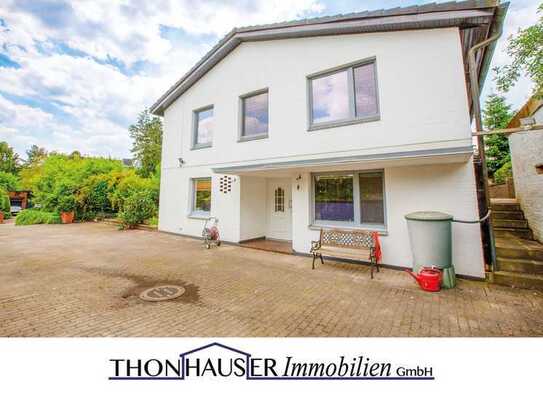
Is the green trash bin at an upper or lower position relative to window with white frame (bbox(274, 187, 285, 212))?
lower

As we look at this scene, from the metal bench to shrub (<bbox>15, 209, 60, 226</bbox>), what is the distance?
17831mm

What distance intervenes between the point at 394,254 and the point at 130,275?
6377mm

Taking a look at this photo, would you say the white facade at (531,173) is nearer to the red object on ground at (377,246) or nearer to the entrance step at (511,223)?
the entrance step at (511,223)

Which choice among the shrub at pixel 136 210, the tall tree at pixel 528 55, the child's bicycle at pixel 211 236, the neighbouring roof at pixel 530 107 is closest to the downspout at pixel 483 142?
the tall tree at pixel 528 55

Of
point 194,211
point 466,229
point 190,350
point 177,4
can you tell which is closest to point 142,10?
point 177,4

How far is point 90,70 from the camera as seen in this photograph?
34.8 feet

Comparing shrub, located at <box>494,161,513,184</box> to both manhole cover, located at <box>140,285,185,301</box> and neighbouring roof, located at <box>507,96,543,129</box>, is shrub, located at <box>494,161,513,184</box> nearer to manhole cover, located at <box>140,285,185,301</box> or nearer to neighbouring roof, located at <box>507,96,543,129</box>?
neighbouring roof, located at <box>507,96,543,129</box>

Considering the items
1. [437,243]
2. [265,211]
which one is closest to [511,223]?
[437,243]

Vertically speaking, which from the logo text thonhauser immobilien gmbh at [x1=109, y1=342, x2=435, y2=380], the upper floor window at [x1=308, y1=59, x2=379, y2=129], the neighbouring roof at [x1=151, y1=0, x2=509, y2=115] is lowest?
the logo text thonhauser immobilien gmbh at [x1=109, y1=342, x2=435, y2=380]

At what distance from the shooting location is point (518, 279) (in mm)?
4305

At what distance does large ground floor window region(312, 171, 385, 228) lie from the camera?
235 inches

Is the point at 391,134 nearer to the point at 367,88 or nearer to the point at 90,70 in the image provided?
the point at 367,88

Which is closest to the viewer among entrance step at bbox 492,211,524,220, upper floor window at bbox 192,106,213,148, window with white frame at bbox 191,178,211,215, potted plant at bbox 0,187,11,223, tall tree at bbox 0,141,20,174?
entrance step at bbox 492,211,524,220

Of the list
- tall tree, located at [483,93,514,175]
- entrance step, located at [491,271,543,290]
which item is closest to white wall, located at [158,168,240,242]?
entrance step, located at [491,271,543,290]
